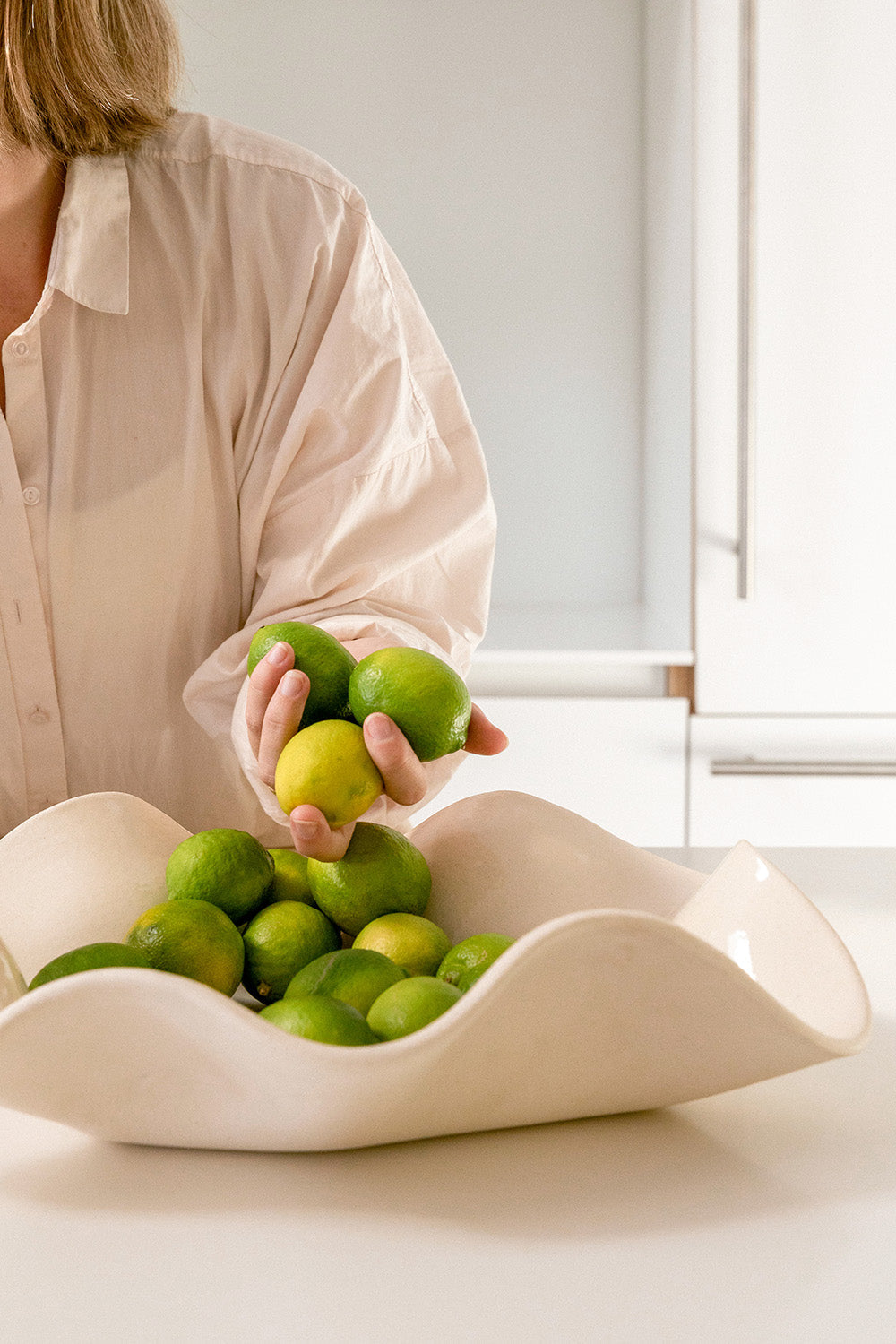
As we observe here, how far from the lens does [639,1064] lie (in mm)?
413

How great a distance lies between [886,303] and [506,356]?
2.41 ft

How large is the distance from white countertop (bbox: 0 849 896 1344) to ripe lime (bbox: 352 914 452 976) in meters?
0.08

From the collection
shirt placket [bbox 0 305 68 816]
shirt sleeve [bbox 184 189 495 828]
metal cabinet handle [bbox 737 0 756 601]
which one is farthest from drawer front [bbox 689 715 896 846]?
shirt placket [bbox 0 305 68 816]

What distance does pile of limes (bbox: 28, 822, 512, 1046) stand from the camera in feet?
1.38

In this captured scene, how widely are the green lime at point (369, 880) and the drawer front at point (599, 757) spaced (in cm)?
126

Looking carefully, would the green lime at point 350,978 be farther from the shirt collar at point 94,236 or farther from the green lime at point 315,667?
the shirt collar at point 94,236

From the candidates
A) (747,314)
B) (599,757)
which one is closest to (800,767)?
(599,757)

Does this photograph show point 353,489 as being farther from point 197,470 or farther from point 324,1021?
point 324,1021

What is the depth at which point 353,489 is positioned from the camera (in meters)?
0.91

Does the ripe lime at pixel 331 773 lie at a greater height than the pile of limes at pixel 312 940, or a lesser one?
greater

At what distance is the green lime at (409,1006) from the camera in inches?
16.3

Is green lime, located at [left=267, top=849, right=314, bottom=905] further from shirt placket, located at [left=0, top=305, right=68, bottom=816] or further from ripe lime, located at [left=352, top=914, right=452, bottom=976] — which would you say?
shirt placket, located at [left=0, top=305, right=68, bottom=816]

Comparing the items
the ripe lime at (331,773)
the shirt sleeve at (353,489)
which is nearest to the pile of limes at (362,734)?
the ripe lime at (331,773)

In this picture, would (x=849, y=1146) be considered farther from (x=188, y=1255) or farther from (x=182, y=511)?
(x=182, y=511)
